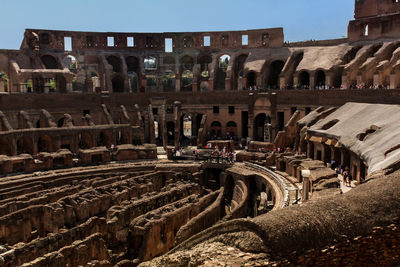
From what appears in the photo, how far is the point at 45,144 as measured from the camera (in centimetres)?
3478

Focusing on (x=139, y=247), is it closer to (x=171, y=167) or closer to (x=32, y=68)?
(x=171, y=167)

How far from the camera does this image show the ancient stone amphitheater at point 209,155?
1005 centimetres

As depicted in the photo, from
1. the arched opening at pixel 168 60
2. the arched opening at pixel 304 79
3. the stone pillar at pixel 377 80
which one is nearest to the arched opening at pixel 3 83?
the arched opening at pixel 168 60

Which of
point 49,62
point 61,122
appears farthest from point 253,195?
point 49,62

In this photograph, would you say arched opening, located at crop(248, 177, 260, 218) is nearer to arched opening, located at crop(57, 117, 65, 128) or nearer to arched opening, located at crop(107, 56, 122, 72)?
arched opening, located at crop(57, 117, 65, 128)

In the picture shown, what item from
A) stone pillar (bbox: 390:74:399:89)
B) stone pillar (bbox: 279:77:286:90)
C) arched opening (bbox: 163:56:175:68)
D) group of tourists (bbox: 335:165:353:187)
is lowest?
group of tourists (bbox: 335:165:353:187)

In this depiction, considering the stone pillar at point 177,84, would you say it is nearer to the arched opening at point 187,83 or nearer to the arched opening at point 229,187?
the arched opening at point 187,83

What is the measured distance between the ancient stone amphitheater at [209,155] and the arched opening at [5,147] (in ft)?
0.36

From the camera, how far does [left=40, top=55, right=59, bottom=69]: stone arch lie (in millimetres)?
47188

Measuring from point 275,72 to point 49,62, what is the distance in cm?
2872

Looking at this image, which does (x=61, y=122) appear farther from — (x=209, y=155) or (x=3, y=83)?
(x=209, y=155)

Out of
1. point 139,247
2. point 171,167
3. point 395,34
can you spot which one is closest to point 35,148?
point 171,167

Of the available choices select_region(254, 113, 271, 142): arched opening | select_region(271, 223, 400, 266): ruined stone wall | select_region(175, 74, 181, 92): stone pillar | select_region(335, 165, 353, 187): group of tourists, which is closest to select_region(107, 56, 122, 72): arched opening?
select_region(175, 74, 181, 92): stone pillar

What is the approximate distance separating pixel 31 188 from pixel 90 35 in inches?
1121
